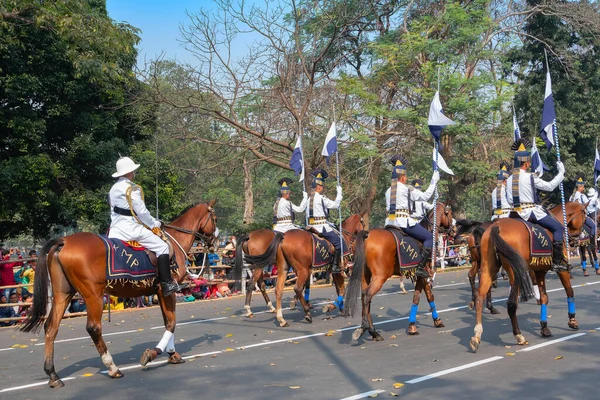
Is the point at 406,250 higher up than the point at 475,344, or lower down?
higher up

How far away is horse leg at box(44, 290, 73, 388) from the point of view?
826 centimetres

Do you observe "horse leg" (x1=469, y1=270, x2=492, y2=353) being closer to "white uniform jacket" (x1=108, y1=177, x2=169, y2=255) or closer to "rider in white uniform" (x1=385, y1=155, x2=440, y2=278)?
"rider in white uniform" (x1=385, y1=155, x2=440, y2=278)

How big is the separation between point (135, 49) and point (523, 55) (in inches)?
788

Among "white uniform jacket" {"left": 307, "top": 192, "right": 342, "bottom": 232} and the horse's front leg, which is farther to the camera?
"white uniform jacket" {"left": 307, "top": 192, "right": 342, "bottom": 232}

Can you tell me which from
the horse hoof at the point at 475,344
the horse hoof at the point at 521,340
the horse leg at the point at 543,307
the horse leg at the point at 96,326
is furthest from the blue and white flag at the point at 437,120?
the horse leg at the point at 96,326

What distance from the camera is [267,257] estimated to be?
527 inches

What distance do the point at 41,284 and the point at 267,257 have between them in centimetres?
550

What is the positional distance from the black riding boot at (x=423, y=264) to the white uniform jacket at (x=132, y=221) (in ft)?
15.0

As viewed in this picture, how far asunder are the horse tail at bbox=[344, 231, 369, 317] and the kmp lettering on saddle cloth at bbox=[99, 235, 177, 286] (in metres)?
3.13

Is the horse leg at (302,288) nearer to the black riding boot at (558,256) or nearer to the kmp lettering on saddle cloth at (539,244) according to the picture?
the kmp lettering on saddle cloth at (539,244)

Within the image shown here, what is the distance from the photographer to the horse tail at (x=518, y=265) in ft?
30.2

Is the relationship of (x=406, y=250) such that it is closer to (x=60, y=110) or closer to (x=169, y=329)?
(x=169, y=329)

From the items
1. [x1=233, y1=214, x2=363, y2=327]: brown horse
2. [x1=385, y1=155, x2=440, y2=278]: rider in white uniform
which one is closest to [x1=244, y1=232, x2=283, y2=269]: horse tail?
[x1=233, y1=214, x2=363, y2=327]: brown horse

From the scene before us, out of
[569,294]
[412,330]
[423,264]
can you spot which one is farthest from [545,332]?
[423,264]
